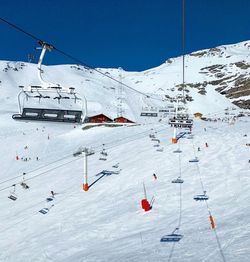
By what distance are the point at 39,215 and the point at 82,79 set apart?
156 m

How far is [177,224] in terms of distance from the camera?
46.7 feet

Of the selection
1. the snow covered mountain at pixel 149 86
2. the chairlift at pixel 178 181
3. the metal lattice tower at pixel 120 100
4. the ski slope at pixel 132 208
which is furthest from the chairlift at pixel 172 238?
the metal lattice tower at pixel 120 100

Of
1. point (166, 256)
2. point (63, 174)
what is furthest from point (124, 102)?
point (166, 256)

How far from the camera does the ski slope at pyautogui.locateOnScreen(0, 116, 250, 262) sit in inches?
470

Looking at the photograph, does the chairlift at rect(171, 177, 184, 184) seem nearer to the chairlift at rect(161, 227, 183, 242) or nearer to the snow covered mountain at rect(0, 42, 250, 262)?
the snow covered mountain at rect(0, 42, 250, 262)

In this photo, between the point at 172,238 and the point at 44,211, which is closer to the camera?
the point at 172,238

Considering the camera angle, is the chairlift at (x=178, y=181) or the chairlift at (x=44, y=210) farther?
the chairlift at (x=178, y=181)

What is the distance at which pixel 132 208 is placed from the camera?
1783 centimetres

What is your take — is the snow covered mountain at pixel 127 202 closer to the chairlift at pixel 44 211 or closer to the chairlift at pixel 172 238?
the chairlift at pixel 44 211

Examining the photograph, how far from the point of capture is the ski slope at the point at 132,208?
1194cm

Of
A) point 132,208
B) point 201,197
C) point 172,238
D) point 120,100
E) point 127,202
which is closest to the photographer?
point 172,238

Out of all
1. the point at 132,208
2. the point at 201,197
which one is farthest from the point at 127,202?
the point at 201,197

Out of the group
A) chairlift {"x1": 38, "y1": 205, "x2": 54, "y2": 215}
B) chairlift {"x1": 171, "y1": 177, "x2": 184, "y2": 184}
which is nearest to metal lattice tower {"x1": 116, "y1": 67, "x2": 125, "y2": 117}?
chairlift {"x1": 171, "y1": 177, "x2": 184, "y2": 184}

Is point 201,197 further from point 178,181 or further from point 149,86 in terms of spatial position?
point 149,86
